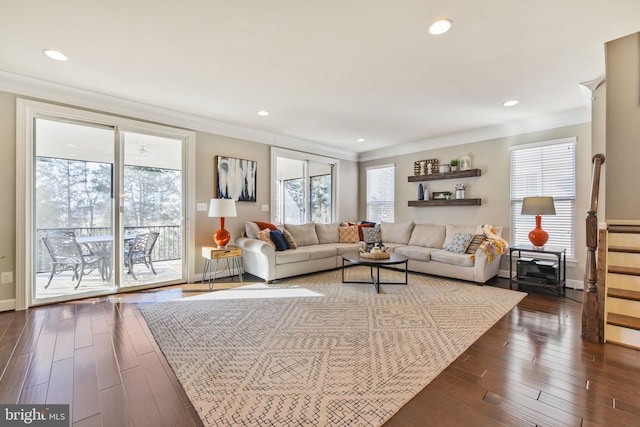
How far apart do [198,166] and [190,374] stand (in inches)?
131

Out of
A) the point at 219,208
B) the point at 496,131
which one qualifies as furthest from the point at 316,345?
the point at 496,131

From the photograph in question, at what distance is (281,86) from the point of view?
3.28 metres

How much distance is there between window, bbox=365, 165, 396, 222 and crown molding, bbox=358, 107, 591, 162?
14.4 inches

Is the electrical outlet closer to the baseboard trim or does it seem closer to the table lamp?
the baseboard trim

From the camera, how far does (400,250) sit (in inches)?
202

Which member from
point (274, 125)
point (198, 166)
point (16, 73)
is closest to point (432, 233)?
point (274, 125)

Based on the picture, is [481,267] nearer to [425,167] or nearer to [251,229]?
[425,167]

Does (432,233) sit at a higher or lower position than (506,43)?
lower

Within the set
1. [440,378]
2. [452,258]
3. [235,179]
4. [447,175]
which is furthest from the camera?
[447,175]

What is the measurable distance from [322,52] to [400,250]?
362cm

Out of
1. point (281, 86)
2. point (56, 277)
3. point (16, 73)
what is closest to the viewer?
point (16, 73)

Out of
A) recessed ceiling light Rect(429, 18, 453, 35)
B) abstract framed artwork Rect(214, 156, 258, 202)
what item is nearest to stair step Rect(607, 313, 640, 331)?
recessed ceiling light Rect(429, 18, 453, 35)

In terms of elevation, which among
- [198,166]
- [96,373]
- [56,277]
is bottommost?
[96,373]

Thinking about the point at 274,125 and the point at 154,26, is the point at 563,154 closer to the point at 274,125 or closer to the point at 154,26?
the point at 274,125
